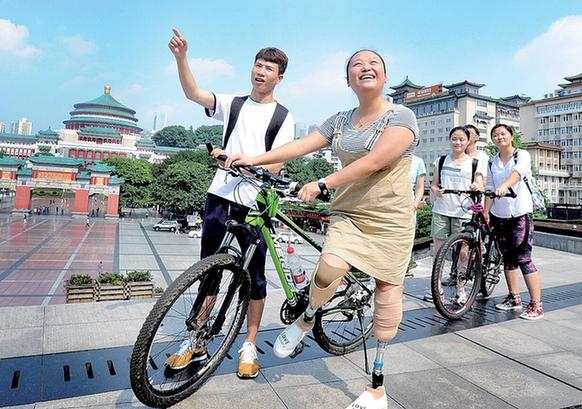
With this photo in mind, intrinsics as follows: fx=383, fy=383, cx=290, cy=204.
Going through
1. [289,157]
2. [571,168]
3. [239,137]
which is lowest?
[289,157]

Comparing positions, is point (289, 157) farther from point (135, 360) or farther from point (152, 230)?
point (152, 230)

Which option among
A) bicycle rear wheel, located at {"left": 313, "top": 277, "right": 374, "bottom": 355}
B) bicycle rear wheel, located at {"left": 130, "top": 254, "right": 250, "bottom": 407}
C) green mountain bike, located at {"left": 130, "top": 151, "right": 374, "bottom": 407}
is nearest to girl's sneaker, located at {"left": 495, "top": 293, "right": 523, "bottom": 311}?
bicycle rear wheel, located at {"left": 313, "top": 277, "right": 374, "bottom": 355}

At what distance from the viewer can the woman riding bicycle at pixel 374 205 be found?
1947mm

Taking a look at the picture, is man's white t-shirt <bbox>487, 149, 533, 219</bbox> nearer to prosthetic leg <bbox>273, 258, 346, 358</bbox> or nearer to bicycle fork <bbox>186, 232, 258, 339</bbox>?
prosthetic leg <bbox>273, 258, 346, 358</bbox>

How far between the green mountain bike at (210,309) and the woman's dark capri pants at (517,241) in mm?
2662

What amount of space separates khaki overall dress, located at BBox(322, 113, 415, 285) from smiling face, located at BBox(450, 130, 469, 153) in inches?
108

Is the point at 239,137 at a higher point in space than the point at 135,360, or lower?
higher

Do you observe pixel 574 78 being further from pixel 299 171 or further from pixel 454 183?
pixel 454 183

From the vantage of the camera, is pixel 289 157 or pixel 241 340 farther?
pixel 241 340

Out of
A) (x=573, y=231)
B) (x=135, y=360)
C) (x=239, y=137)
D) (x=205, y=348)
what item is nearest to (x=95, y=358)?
(x=205, y=348)

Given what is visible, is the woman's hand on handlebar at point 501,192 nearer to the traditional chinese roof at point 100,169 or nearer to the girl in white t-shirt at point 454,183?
the girl in white t-shirt at point 454,183

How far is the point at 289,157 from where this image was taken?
234 cm

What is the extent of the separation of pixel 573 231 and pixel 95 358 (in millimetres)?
14029

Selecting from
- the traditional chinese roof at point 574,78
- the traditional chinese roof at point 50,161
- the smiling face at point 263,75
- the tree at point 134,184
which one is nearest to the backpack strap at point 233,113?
the smiling face at point 263,75
